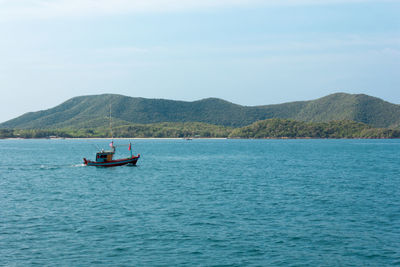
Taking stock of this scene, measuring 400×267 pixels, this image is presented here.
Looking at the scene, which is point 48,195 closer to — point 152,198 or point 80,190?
point 80,190

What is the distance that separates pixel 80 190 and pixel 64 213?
1781cm

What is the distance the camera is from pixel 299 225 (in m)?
35.3

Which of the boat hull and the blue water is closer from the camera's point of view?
the blue water

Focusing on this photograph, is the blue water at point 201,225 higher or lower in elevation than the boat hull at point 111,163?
lower

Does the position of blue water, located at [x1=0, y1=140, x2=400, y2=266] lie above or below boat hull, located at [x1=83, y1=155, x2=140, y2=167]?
below

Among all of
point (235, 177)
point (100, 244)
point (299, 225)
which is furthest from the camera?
point (235, 177)

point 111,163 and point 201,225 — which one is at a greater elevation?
point 111,163

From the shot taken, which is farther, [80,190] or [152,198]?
[80,190]

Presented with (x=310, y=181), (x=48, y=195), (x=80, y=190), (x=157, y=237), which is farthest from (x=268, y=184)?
(x=157, y=237)

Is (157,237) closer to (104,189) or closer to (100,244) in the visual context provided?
(100,244)

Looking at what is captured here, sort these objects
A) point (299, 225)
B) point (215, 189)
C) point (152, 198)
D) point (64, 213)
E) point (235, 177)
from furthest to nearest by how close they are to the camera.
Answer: point (235, 177)
point (215, 189)
point (152, 198)
point (64, 213)
point (299, 225)

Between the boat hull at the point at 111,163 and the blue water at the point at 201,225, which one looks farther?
the boat hull at the point at 111,163

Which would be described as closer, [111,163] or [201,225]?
[201,225]

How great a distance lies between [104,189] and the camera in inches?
2338
